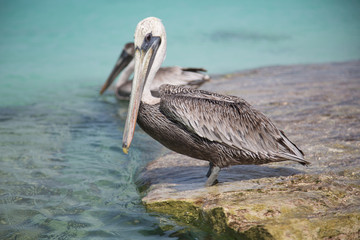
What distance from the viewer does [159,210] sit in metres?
3.55

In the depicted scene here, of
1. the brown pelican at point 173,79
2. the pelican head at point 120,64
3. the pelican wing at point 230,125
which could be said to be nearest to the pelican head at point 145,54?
the pelican wing at point 230,125

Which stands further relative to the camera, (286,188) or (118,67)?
(118,67)

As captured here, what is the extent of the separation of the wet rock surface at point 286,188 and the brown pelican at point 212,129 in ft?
0.80

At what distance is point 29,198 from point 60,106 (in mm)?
4609

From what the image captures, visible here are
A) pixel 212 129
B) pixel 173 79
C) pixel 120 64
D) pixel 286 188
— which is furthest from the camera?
pixel 120 64

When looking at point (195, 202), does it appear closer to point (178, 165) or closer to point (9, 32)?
point (178, 165)

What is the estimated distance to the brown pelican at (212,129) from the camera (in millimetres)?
3523

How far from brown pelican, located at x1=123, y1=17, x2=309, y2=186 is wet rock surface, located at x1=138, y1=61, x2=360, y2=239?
0.24 metres

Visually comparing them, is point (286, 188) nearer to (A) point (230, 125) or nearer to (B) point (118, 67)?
(A) point (230, 125)

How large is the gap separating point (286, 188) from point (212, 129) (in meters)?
0.78

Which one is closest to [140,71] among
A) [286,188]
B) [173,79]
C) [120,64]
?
[286,188]

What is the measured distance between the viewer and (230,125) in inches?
141

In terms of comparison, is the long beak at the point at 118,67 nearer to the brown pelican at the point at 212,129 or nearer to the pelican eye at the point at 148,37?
the pelican eye at the point at 148,37

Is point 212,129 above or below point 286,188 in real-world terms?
above
